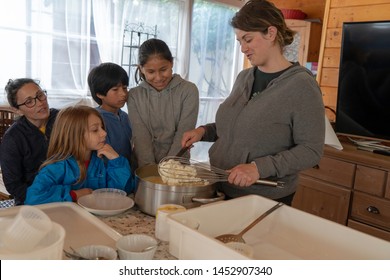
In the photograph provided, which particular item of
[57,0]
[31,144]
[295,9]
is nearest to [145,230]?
[31,144]

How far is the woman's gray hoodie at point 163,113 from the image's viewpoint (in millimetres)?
1464

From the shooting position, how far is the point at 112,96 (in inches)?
58.6

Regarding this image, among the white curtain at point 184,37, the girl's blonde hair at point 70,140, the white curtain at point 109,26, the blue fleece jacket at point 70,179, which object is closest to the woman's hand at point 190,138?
the blue fleece jacket at point 70,179

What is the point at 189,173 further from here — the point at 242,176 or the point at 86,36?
the point at 86,36

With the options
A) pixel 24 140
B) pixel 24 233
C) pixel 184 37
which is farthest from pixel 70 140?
pixel 184 37

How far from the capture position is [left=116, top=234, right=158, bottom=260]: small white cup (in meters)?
0.71

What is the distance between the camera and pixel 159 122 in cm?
147

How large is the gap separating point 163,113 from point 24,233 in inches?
36.0

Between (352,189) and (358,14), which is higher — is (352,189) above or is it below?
below

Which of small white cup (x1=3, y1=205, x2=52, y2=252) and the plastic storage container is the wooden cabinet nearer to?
the plastic storage container

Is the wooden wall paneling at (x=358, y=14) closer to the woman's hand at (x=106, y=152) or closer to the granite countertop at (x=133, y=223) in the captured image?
the woman's hand at (x=106, y=152)

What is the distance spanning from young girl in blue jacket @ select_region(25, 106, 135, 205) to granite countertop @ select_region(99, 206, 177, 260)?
0.60 feet

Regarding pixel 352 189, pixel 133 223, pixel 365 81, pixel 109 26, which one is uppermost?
pixel 109 26

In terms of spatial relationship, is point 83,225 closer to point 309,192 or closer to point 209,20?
point 309,192
